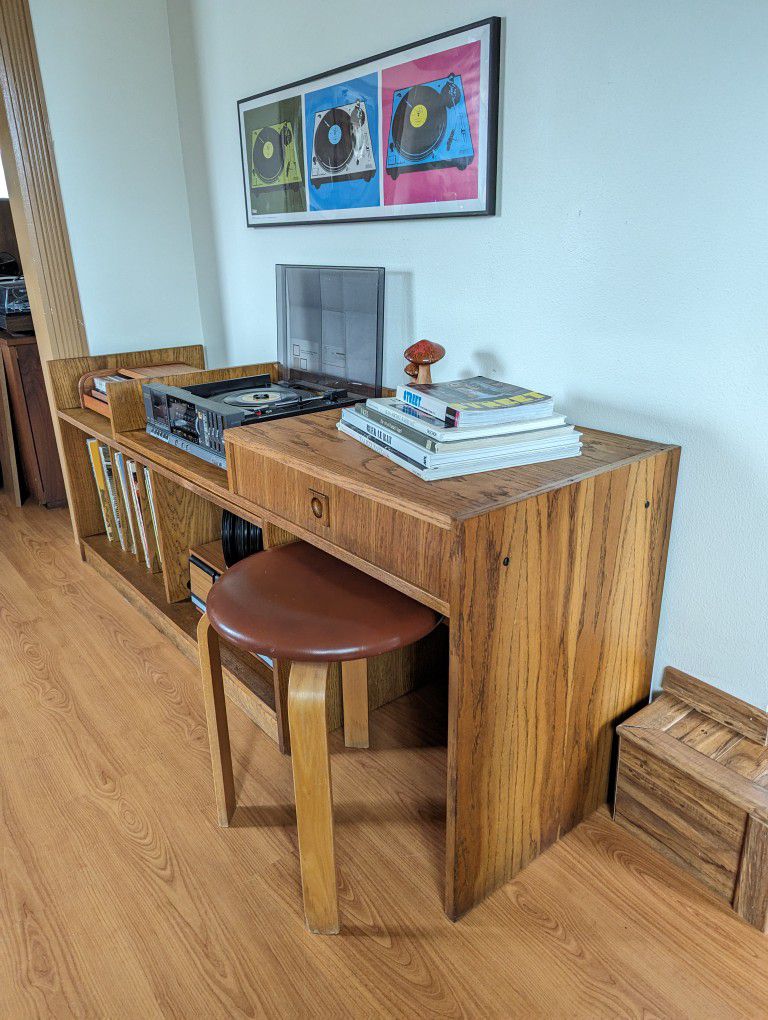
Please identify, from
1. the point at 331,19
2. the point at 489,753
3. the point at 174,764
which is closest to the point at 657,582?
the point at 489,753

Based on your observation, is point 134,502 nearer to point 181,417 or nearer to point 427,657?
point 181,417

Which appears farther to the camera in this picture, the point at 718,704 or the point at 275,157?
the point at 275,157

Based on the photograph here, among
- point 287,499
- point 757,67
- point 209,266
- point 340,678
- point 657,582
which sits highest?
point 757,67

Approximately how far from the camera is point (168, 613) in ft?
6.52

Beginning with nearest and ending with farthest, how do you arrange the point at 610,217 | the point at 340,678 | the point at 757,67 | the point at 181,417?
the point at 757,67, the point at 610,217, the point at 340,678, the point at 181,417

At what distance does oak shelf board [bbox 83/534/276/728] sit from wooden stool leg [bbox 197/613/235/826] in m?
0.22

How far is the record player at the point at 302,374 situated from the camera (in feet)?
5.30

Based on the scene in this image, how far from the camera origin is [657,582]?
1298 millimetres

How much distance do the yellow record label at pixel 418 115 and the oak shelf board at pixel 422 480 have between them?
2.20 feet

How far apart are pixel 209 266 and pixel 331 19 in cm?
95

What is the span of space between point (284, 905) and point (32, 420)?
2407 millimetres

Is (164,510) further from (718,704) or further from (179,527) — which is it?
(718,704)

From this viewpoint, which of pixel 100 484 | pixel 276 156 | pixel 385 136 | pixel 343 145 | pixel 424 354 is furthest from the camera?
pixel 100 484

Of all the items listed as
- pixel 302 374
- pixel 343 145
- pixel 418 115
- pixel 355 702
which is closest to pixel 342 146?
pixel 343 145
